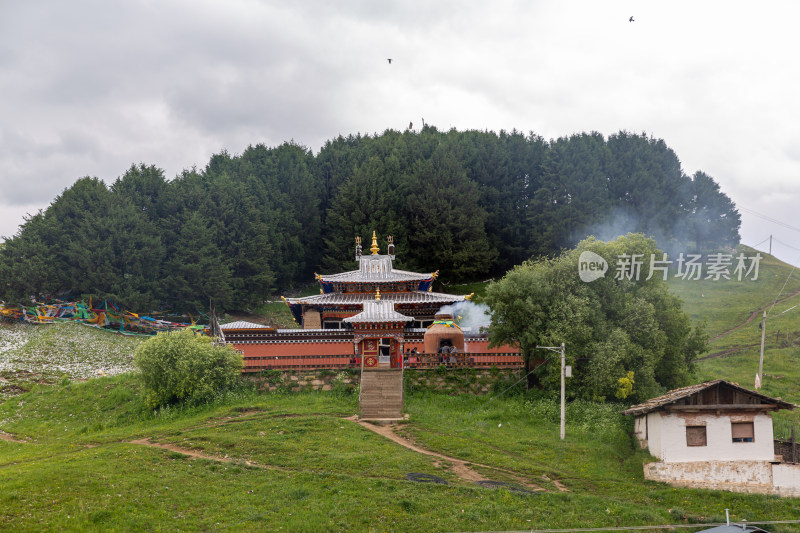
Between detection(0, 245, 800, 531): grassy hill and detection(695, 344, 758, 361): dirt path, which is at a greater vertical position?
detection(695, 344, 758, 361): dirt path

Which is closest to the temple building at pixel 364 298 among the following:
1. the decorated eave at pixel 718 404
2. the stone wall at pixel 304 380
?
the stone wall at pixel 304 380

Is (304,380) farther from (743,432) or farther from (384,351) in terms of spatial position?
(743,432)

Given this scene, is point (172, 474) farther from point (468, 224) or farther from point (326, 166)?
point (326, 166)

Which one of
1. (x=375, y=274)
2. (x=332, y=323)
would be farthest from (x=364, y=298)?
(x=332, y=323)

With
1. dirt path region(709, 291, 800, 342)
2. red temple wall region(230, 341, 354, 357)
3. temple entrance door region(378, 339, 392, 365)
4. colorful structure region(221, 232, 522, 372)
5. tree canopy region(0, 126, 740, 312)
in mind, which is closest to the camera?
colorful structure region(221, 232, 522, 372)

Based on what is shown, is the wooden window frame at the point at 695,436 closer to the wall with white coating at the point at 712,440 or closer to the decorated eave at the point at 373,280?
the wall with white coating at the point at 712,440

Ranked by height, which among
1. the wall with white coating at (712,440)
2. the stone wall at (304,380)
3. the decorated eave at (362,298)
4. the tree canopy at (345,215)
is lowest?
the wall with white coating at (712,440)

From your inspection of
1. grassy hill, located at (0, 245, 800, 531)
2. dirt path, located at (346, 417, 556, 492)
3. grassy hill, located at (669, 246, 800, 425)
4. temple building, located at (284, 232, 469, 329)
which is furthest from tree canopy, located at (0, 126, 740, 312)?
dirt path, located at (346, 417, 556, 492)

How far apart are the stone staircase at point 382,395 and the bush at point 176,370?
25.5 ft

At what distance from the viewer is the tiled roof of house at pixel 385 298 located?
4391cm

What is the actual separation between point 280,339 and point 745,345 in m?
33.4

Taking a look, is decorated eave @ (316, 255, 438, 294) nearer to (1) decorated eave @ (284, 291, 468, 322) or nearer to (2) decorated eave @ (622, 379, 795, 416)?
(1) decorated eave @ (284, 291, 468, 322)

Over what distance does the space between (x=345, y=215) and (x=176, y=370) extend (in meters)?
35.3

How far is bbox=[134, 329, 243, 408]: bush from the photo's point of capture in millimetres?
33500
